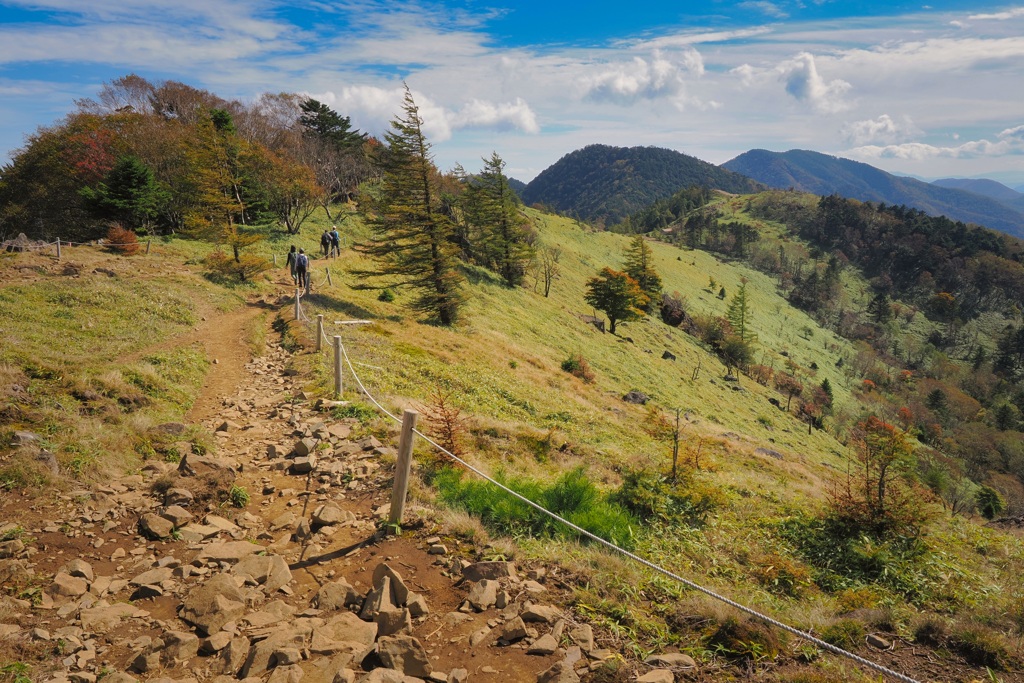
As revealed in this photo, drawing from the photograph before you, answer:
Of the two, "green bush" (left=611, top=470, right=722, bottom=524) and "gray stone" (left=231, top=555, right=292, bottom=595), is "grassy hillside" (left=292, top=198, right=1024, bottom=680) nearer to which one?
"green bush" (left=611, top=470, right=722, bottom=524)

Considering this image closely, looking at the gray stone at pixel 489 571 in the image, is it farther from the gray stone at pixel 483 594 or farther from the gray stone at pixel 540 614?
the gray stone at pixel 540 614

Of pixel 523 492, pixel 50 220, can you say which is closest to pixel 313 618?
pixel 523 492

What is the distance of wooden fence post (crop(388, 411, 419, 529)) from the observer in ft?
23.4

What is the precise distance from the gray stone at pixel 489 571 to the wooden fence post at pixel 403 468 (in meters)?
1.53

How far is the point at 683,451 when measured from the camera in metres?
15.5

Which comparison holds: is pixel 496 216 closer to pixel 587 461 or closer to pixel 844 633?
pixel 587 461

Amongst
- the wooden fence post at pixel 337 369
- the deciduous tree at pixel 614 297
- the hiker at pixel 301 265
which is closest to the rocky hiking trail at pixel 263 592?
the wooden fence post at pixel 337 369

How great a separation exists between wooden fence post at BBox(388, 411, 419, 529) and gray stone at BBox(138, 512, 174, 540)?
3031mm

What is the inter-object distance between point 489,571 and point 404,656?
1.62 meters

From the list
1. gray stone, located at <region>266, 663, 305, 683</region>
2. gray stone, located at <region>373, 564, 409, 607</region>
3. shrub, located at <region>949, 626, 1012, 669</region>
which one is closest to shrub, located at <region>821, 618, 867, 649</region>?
shrub, located at <region>949, 626, 1012, 669</region>

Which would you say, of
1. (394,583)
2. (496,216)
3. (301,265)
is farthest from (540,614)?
(496,216)

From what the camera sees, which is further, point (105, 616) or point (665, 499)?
point (665, 499)

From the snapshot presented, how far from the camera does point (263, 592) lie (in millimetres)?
5895

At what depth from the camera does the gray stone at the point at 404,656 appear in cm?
468
